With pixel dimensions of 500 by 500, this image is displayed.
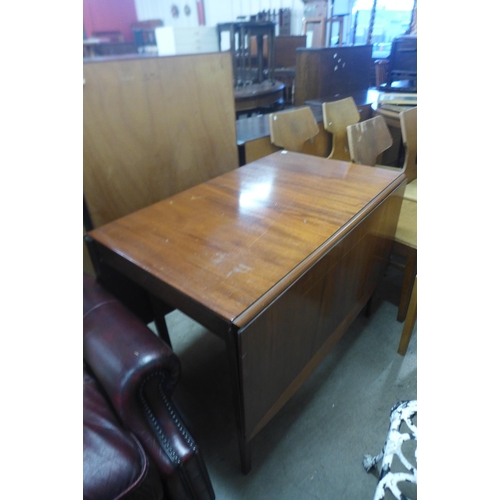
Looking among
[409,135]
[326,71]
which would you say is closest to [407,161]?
[409,135]

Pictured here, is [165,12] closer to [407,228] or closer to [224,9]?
[224,9]

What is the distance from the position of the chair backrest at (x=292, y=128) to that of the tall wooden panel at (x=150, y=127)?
288 mm

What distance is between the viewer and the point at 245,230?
0.83 m

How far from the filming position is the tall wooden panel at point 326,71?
8.23 feet

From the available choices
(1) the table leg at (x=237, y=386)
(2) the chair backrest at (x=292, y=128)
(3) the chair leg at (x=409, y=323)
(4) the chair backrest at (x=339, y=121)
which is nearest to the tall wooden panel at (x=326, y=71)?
(4) the chair backrest at (x=339, y=121)

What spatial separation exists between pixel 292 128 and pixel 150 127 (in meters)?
0.79

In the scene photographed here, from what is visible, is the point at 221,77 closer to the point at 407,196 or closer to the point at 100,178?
the point at 100,178

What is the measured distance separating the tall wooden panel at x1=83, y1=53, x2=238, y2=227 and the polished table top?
19 cm

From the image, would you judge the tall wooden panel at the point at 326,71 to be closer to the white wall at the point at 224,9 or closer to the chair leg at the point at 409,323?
the white wall at the point at 224,9

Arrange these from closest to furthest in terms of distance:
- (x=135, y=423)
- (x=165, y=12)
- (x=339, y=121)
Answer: (x=135, y=423)
(x=339, y=121)
(x=165, y=12)

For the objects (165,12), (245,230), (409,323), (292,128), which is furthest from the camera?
(165,12)

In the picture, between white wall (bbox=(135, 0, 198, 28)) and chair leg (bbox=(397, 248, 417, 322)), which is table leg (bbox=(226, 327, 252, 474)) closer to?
chair leg (bbox=(397, 248, 417, 322))

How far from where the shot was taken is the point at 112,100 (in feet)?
3.13
